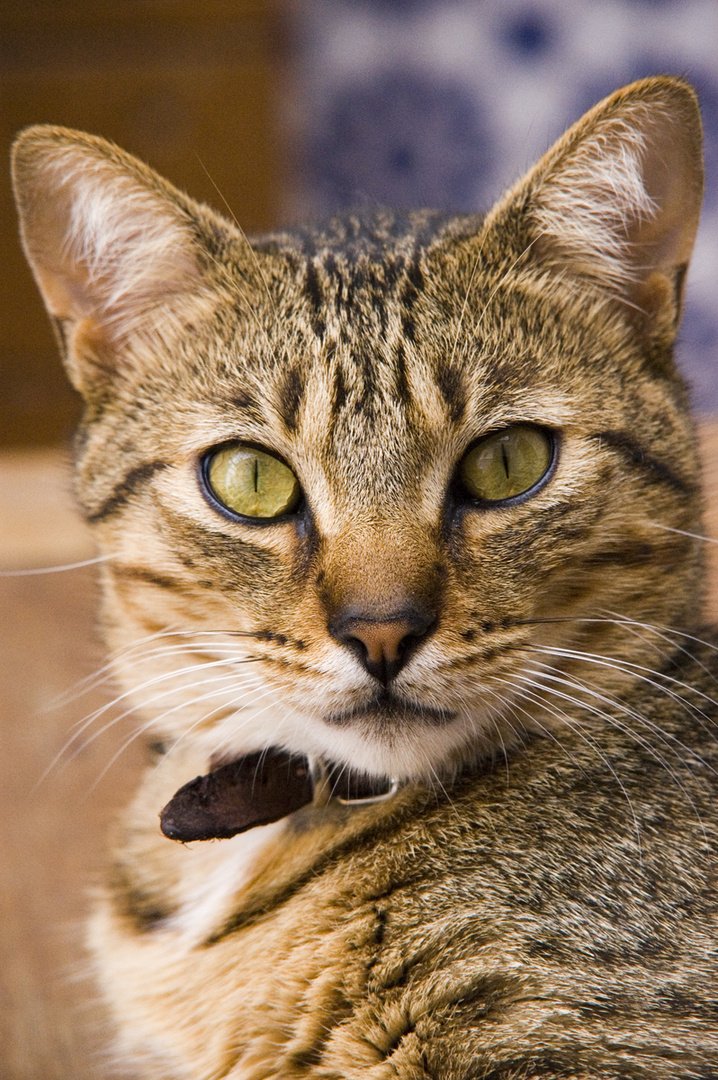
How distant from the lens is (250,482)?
1.17 m

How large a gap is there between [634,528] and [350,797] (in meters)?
0.41

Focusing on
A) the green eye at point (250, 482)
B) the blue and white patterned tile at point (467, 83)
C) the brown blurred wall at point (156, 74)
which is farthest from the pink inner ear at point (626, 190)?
the blue and white patterned tile at point (467, 83)

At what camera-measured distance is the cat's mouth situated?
3.41 ft

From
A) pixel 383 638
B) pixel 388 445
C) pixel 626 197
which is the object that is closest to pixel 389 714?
pixel 383 638

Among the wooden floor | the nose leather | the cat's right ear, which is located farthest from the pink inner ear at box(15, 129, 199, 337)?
the nose leather

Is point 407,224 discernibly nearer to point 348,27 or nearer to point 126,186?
point 126,186

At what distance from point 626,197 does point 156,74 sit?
237 centimetres

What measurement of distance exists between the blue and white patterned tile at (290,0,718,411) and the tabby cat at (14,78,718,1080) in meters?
2.29

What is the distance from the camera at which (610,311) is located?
50.2 inches

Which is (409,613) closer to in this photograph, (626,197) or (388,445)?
(388,445)

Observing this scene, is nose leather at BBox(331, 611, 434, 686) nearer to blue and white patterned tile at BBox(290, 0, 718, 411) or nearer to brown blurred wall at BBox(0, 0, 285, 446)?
brown blurred wall at BBox(0, 0, 285, 446)

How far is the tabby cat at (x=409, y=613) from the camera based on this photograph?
3.37 ft

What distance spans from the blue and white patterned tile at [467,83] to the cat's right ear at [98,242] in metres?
2.32

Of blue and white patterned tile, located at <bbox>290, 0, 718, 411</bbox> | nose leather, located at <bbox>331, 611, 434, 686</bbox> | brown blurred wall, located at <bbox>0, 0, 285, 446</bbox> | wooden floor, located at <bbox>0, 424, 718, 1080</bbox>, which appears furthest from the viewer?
blue and white patterned tile, located at <bbox>290, 0, 718, 411</bbox>
